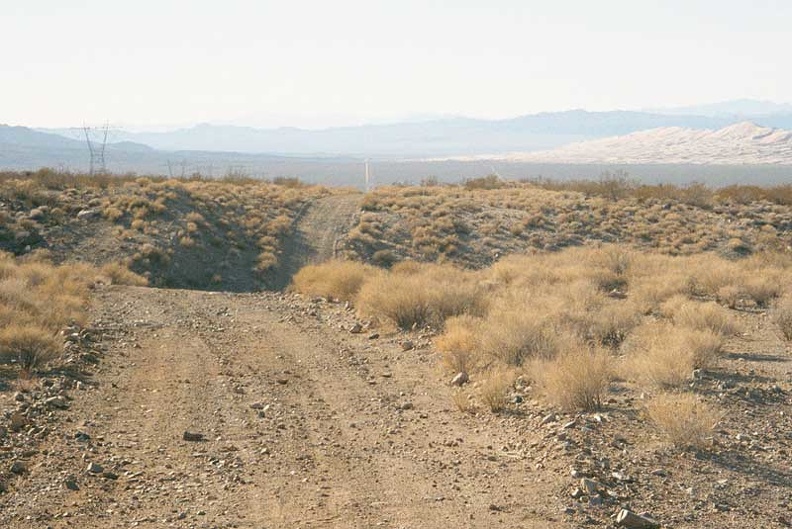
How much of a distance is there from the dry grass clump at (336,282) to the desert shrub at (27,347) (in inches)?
339

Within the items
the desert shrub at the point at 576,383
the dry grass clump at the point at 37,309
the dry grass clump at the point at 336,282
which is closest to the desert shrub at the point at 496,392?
the desert shrub at the point at 576,383

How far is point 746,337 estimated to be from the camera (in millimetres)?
15859

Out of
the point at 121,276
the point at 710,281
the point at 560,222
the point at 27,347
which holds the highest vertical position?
the point at 27,347

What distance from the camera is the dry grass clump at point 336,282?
69.3 feet

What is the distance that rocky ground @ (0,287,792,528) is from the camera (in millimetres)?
7426

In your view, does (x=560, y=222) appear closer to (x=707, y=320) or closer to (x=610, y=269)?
(x=610, y=269)

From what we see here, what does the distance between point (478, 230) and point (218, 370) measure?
2906 cm

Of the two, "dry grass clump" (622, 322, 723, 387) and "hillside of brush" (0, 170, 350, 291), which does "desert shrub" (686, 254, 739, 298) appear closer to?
"dry grass clump" (622, 322, 723, 387)

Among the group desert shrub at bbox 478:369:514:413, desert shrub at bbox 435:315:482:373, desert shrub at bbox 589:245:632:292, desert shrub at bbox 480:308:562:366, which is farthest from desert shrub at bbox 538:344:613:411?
desert shrub at bbox 589:245:632:292

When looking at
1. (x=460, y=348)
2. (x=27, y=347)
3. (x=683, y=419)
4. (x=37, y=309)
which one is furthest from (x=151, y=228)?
(x=683, y=419)

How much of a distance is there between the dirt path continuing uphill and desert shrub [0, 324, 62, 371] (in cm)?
1833

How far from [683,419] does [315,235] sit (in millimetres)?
31392

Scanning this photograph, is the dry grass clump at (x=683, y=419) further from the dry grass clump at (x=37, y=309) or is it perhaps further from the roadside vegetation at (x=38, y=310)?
the dry grass clump at (x=37, y=309)

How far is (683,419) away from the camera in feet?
29.3
